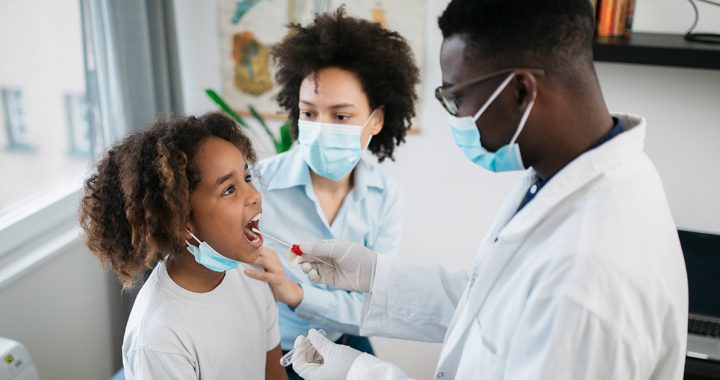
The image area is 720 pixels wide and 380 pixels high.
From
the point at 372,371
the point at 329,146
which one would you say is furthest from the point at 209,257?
the point at 329,146

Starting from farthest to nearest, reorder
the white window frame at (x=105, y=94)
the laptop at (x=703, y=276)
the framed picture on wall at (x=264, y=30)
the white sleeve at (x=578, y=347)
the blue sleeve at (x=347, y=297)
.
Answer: the framed picture on wall at (x=264, y=30) < the laptop at (x=703, y=276) < the white window frame at (x=105, y=94) < the blue sleeve at (x=347, y=297) < the white sleeve at (x=578, y=347)

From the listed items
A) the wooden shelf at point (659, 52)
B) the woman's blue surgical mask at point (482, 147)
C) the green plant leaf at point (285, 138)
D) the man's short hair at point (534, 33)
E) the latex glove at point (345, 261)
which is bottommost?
the latex glove at point (345, 261)

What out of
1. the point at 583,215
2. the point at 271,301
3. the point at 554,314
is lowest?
the point at 271,301

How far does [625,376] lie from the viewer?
0.94m

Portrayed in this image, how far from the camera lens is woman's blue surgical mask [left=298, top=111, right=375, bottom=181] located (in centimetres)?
171

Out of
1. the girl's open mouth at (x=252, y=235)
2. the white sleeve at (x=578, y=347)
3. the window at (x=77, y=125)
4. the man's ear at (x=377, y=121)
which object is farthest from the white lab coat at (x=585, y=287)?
the window at (x=77, y=125)

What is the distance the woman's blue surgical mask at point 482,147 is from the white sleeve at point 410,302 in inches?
17.1

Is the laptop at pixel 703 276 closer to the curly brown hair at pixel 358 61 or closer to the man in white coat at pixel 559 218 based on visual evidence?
the curly brown hair at pixel 358 61

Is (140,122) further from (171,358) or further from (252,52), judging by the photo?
(171,358)

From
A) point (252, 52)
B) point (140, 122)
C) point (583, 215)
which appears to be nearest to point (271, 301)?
point (583, 215)

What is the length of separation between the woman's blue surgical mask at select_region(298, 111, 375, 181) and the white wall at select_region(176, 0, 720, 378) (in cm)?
92

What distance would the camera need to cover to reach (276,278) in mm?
1569

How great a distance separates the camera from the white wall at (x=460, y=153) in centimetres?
227

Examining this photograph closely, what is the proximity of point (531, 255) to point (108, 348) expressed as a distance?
5.87 ft
